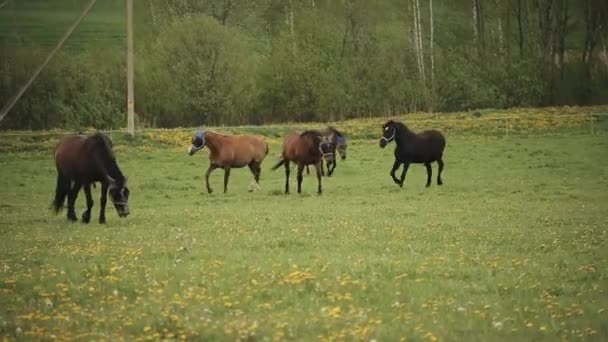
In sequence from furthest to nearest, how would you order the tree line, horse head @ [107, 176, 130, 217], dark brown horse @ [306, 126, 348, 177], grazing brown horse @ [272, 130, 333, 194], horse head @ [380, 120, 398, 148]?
the tree line → horse head @ [380, 120, 398, 148] → dark brown horse @ [306, 126, 348, 177] → grazing brown horse @ [272, 130, 333, 194] → horse head @ [107, 176, 130, 217]

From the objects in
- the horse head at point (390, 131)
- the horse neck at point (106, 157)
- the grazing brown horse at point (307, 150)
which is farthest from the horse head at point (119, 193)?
the horse head at point (390, 131)

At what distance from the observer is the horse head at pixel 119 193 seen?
19734 mm

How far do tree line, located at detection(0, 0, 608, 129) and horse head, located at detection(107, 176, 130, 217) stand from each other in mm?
39969

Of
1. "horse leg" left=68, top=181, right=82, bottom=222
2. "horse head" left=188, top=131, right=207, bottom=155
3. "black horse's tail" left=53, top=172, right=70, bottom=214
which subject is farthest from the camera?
"horse head" left=188, top=131, right=207, bottom=155

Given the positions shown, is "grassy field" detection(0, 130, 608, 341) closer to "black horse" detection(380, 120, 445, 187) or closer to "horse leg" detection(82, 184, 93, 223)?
"horse leg" detection(82, 184, 93, 223)

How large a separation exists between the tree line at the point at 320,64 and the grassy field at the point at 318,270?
34898mm

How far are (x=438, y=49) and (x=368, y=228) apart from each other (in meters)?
63.8

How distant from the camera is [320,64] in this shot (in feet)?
227

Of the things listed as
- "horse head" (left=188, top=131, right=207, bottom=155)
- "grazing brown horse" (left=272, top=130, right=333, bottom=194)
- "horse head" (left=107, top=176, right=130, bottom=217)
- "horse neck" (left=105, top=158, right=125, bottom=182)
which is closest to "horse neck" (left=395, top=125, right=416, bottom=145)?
"grazing brown horse" (left=272, top=130, right=333, bottom=194)

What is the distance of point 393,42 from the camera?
77.3 m


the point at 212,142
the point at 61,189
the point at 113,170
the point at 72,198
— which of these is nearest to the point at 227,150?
the point at 212,142

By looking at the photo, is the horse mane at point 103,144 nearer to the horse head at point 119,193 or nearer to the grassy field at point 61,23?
the horse head at point 119,193

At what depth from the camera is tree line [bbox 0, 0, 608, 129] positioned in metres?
60.5

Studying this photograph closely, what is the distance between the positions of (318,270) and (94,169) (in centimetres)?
943
